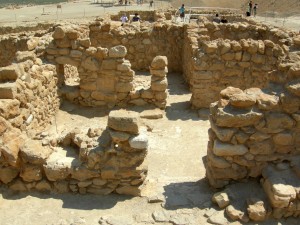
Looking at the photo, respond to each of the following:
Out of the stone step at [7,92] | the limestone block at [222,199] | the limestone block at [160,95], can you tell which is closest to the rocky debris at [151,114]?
the limestone block at [160,95]

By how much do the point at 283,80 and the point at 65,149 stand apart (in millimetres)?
4493

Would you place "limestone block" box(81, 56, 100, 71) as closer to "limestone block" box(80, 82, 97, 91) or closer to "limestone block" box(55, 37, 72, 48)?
"limestone block" box(80, 82, 97, 91)

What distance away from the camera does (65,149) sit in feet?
23.5

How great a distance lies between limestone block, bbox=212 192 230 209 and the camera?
6086mm

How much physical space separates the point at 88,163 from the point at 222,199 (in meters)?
2.47

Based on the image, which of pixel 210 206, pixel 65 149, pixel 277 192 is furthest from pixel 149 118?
pixel 277 192

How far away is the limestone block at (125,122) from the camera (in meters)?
6.18

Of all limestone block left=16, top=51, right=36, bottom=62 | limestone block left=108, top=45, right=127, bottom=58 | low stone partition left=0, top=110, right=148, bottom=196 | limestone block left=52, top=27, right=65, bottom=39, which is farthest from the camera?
limestone block left=52, top=27, right=65, bottom=39

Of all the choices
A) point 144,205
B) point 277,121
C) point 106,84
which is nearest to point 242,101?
point 277,121

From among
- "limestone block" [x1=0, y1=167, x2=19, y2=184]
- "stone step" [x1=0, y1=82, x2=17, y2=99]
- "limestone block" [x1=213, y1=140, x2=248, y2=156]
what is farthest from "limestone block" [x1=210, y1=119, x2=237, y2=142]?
"stone step" [x1=0, y1=82, x2=17, y2=99]

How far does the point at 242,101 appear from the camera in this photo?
608cm

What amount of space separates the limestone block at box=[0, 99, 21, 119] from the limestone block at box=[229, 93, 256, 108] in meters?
4.41

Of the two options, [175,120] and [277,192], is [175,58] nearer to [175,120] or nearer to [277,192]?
[175,120]

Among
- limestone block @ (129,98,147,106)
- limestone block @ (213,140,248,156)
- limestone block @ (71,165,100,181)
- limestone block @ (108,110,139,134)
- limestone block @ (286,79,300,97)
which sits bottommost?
limestone block @ (129,98,147,106)
